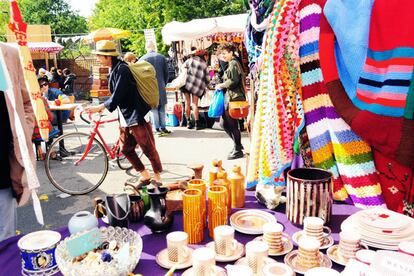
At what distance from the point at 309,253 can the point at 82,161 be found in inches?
195

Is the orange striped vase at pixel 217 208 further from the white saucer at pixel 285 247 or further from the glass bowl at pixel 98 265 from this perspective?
the glass bowl at pixel 98 265

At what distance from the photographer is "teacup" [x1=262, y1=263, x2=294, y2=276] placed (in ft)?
3.98

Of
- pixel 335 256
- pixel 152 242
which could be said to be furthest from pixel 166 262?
pixel 335 256

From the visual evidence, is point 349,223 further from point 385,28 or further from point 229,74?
point 229,74

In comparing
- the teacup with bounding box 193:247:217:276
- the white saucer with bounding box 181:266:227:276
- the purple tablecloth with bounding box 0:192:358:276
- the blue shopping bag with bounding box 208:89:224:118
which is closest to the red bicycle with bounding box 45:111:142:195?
the blue shopping bag with bounding box 208:89:224:118

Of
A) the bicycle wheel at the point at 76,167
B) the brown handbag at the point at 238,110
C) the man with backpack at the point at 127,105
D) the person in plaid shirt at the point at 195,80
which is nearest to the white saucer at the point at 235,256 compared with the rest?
the man with backpack at the point at 127,105

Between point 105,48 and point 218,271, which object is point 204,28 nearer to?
point 105,48

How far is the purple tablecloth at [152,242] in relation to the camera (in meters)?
1.47

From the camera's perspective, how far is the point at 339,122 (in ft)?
6.19

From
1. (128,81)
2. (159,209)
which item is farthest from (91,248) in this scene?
(128,81)

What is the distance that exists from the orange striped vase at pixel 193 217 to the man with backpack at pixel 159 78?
6.63 metres

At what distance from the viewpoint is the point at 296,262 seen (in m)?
1.43

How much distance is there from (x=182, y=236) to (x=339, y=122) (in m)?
1.01

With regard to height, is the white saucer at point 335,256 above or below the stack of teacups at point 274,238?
below
